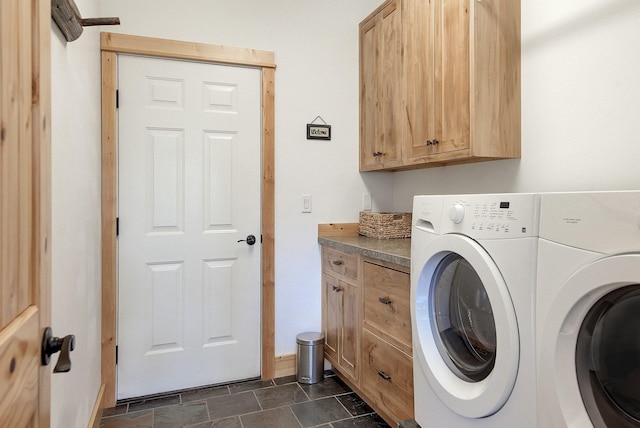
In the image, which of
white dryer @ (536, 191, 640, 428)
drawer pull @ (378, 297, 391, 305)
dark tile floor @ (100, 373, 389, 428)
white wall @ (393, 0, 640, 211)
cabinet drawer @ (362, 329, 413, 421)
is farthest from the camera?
dark tile floor @ (100, 373, 389, 428)

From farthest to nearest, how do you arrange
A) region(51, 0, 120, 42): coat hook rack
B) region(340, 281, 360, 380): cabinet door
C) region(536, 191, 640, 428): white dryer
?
region(340, 281, 360, 380): cabinet door
region(51, 0, 120, 42): coat hook rack
region(536, 191, 640, 428): white dryer

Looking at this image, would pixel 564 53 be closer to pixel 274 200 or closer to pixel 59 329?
pixel 274 200

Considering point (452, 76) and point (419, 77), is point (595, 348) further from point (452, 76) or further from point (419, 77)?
point (419, 77)

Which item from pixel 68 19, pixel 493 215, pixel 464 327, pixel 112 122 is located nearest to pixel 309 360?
pixel 464 327

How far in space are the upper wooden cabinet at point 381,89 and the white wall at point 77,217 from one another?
5.29 ft

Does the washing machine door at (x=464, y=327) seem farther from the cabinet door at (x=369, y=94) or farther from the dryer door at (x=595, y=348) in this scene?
the cabinet door at (x=369, y=94)

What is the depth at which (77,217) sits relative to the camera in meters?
1.65

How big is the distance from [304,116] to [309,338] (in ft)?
4.80

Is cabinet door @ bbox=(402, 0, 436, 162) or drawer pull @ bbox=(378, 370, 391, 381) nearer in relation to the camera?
drawer pull @ bbox=(378, 370, 391, 381)

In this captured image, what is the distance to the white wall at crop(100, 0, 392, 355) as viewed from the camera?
2.57 metres

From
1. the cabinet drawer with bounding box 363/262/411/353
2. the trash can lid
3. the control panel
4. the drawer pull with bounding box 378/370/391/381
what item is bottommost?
the trash can lid

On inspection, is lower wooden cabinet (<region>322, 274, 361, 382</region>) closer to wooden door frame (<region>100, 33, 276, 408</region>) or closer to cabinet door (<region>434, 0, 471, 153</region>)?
cabinet door (<region>434, 0, 471, 153</region>)

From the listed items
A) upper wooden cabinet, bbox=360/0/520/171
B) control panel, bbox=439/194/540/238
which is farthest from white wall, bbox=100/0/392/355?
control panel, bbox=439/194/540/238

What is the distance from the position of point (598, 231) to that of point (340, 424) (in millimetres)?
1632
